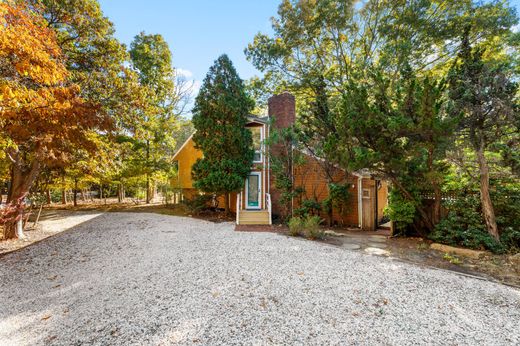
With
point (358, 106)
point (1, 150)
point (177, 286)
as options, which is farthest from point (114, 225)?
point (358, 106)

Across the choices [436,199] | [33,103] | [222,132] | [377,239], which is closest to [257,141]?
[222,132]

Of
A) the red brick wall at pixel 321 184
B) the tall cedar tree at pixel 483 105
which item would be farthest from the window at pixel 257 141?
the tall cedar tree at pixel 483 105

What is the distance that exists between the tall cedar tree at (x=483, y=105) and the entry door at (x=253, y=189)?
8.84 meters

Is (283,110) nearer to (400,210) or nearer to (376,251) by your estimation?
(400,210)

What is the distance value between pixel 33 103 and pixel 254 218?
869cm

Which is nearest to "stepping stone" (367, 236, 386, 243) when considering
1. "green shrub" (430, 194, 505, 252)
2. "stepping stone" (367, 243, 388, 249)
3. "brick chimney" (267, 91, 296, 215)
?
"stepping stone" (367, 243, 388, 249)

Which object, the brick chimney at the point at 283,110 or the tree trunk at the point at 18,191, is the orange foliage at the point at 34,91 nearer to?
the tree trunk at the point at 18,191

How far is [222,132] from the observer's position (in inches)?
464

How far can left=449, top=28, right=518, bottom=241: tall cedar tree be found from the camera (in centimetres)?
560

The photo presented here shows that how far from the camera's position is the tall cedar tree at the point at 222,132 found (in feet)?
37.9

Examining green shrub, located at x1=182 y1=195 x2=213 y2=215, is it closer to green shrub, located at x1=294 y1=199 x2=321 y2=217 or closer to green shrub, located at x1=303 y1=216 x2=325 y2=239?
green shrub, located at x1=294 y1=199 x2=321 y2=217

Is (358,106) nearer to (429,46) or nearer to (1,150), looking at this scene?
(429,46)

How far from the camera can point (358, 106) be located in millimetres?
6910

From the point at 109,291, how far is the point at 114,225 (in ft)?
21.6
